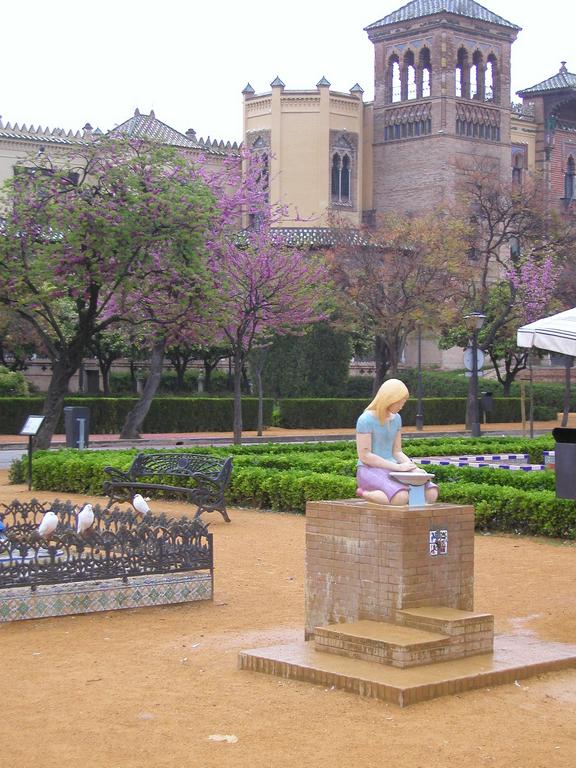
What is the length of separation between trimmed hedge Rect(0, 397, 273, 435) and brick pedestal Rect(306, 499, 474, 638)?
27895 millimetres

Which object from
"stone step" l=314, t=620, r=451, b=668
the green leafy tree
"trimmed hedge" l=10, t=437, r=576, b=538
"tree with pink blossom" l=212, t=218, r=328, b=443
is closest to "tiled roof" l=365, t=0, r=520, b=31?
the green leafy tree

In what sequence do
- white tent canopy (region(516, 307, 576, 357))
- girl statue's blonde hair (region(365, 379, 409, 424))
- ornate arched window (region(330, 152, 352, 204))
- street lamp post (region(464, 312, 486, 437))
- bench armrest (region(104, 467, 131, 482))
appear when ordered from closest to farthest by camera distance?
girl statue's blonde hair (region(365, 379, 409, 424))
white tent canopy (region(516, 307, 576, 357))
bench armrest (region(104, 467, 131, 482))
street lamp post (region(464, 312, 486, 437))
ornate arched window (region(330, 152, 352, 204))

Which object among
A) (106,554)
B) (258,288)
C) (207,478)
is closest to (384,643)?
(106,554)

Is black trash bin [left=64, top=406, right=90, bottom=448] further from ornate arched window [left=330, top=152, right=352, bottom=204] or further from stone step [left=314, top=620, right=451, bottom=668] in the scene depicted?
ornate arched window [left=330, top=152, right=352, bottom=204]

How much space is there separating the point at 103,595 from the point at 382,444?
2.61 metres

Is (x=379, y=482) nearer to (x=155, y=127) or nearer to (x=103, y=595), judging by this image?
(x=103, y=595)

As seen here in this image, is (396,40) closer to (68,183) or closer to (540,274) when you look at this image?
(540,274)

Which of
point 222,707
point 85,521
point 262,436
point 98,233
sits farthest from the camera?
point 262,436

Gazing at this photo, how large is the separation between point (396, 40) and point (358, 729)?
6371cm

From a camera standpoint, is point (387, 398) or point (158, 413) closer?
point (387, 398)

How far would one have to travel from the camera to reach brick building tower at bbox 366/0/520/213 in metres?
65.1

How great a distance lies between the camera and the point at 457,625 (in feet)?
25.3

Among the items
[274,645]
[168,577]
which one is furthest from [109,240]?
[274,645]

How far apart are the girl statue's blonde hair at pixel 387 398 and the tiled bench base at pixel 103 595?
8.09 ft
